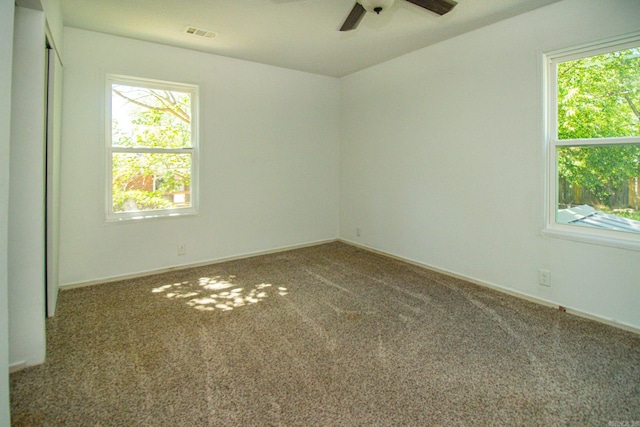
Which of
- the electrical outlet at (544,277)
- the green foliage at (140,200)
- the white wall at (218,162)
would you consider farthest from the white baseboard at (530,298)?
the green foliage at (140,200)

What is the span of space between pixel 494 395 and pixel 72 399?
2.19m

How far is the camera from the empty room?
186 centimetres

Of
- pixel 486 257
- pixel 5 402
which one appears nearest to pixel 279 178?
pixel 486 257

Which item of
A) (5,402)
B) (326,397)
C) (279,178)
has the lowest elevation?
(326,397)

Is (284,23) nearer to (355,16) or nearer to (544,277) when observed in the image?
(355,16)

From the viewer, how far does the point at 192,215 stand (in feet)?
Answer: 13.3

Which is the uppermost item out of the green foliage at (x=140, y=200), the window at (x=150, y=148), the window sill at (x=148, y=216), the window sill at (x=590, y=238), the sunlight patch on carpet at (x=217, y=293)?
the window at (x=150, y=148)

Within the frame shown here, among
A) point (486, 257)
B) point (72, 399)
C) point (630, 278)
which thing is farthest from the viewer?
point (486, 257)

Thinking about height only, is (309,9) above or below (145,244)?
above

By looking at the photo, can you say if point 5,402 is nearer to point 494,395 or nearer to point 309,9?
point 494,395

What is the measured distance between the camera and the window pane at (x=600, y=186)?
258 centimetres

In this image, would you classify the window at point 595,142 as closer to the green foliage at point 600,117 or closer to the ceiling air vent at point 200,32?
the green foliage at point 600,117

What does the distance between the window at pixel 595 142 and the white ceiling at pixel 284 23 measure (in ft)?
2.10

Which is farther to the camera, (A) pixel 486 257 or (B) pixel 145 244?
(B) pixel 145 244
